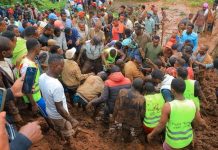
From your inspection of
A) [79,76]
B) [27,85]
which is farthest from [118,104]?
[27,85]

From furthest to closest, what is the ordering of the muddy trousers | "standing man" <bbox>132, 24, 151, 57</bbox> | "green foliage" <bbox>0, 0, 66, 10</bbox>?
"green foliage" <bbox>0, 0, 66, 10</bbox> → "standing man" <bbox>132, 24, 151, 57</bbox> → the muddy trousers

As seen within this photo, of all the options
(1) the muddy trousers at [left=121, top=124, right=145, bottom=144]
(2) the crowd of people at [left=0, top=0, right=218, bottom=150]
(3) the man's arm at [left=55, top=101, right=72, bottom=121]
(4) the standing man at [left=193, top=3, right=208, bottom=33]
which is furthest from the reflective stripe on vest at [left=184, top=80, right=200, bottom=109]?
(4) the standing man at [left=193, top=3, right=208, bottom=33]

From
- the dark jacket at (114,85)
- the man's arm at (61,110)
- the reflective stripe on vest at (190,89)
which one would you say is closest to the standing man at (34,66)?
the man's arm at (61,110)

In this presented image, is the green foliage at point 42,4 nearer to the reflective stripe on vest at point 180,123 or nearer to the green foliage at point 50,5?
the green foliage at point 50,5

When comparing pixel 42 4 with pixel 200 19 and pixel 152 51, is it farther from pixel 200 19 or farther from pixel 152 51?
pixel 152 51

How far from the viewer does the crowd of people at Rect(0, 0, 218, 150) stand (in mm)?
4152

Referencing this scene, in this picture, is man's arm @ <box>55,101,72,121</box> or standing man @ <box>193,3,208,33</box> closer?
man's arm @ <box>55,101,72,121</box>

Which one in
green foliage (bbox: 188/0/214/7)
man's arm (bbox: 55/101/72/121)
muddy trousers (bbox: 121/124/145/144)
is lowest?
muddy trousers (bbox: 121/124/145/144)

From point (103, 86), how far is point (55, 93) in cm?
224

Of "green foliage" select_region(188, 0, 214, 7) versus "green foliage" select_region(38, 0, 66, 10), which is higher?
"green foliage" select_region(38, 0, 66, 10)

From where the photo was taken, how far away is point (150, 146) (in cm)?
584

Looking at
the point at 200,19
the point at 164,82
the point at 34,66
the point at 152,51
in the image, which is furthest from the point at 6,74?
the point at 200,19

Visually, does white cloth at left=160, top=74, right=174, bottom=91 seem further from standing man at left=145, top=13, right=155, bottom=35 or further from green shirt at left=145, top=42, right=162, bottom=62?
standing man at left=145, top=13, right=155, bottom=35

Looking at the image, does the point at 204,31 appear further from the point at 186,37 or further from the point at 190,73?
the point at 190,73
